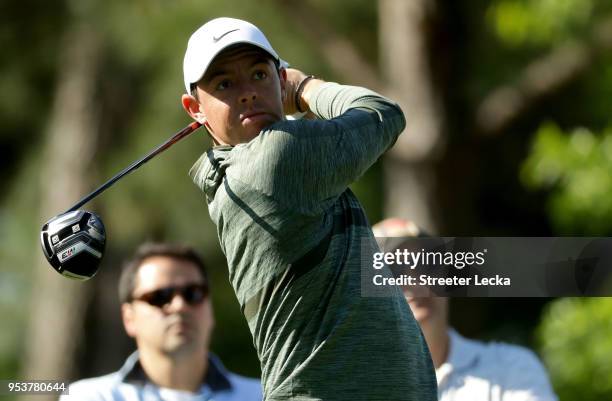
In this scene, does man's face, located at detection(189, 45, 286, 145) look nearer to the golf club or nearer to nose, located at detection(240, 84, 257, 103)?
nose, located at detection(240, 84, 257, 103)

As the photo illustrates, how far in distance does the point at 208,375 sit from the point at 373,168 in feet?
21.4

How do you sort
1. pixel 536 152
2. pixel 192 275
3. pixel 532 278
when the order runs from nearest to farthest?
pixel 532 278, pixel 192 275, pixel 536 152

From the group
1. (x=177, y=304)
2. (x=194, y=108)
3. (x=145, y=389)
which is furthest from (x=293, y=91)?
(x=145, y=389)

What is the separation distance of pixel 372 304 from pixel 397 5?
6.39 m

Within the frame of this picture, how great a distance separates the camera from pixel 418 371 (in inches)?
124

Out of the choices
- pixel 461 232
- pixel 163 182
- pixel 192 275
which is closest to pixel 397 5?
pixel 461 232

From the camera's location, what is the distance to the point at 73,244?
3.25m

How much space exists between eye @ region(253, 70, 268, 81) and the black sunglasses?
210 cm

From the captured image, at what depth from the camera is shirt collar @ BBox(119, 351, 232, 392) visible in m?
5.09

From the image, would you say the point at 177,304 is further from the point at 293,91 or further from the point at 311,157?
the point at 311,157

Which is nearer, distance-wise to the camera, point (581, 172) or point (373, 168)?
point (581, 172)

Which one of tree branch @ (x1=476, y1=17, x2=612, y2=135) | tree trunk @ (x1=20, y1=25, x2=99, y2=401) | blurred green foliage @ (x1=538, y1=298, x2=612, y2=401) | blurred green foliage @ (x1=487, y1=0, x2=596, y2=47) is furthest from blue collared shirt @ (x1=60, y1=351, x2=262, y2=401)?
tree trunk @ (x1=20, y1=25, x2=99, y2=401)

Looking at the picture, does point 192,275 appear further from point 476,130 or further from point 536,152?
point 476,130

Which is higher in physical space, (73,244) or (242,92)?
(242,92)
